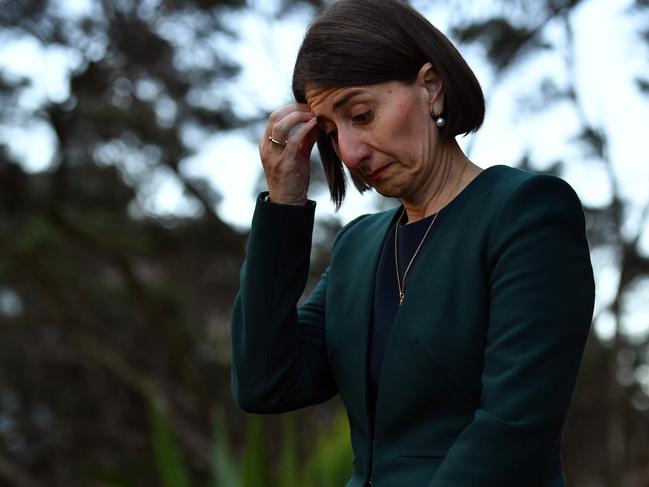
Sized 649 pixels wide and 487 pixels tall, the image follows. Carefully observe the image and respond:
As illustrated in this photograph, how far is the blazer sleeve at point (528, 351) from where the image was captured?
125cm

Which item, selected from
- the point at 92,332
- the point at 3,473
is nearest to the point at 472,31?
the point at 92,332

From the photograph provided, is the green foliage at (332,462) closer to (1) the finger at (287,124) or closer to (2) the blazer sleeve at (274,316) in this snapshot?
(2) the blazer sleeve at (274,316)

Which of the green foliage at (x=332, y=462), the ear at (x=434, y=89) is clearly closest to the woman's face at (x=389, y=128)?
the ear at (x=434, y=89)

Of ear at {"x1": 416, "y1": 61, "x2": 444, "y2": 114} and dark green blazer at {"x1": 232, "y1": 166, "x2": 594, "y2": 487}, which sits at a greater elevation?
ear at {"x1": 416, "y1": 61, "x2": 444, "y2": 114}

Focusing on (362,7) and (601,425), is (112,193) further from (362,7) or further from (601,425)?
(362,7)

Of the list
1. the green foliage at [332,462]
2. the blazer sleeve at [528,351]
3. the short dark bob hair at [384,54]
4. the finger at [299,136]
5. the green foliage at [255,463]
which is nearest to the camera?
the blazer sleeve at [528,351]

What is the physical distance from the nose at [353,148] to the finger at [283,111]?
0.11 metres

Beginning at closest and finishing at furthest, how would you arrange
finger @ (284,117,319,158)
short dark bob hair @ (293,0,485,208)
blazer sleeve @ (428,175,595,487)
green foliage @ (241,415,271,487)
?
1. blazer sleeve @ (428,175,595,487)
2. short dark bob hair @ (293,0,485,208)
3. finger @ (284,117,319,158)
4. green foliage @ (241,415,271,487)

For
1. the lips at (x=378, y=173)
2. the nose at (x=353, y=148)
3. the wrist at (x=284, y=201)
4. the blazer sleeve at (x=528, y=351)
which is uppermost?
the nose at (x=353, y=148)

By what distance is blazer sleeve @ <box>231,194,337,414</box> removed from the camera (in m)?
1.57

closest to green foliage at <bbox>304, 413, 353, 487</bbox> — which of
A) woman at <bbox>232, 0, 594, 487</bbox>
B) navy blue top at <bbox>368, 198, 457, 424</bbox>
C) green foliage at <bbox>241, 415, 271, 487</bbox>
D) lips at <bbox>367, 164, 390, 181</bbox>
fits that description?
green foliage at <bbox>241, 415, 271, 487</bbox>

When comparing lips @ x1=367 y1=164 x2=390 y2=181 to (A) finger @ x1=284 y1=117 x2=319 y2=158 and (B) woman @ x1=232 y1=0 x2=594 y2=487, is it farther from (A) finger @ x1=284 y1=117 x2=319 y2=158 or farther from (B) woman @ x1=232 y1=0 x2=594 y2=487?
(A) finger @ x1=284 y1=117 x2=319 y2=158

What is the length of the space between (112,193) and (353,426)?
37.1 feet

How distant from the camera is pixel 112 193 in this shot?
12516mm
